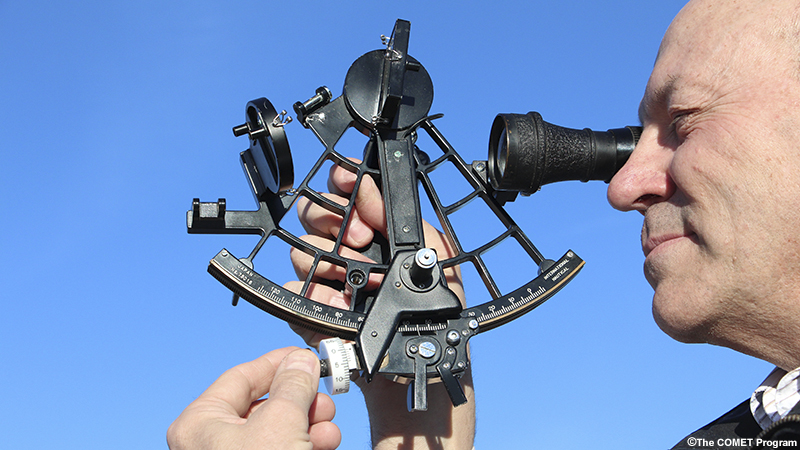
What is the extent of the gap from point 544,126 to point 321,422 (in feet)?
2.48

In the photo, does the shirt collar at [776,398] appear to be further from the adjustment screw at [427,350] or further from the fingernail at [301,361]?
the fingernail at [301,361]

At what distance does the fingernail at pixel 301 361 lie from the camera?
1.01m

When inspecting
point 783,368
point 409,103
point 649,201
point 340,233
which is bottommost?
point 783,368

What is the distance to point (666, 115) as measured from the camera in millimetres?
1231

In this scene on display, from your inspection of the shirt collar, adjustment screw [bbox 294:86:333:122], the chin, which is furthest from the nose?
adjustment screw [bbox 294:86:333:122]

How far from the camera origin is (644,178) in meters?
1.21

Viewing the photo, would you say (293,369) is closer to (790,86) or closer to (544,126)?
(544,126)

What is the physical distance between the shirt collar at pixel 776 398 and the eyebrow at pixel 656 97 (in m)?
0.53

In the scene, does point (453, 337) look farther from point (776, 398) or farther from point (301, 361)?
point (776, 398)

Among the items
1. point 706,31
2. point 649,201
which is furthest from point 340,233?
point 706,31

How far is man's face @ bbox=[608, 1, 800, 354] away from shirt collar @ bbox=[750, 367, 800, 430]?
0.08m

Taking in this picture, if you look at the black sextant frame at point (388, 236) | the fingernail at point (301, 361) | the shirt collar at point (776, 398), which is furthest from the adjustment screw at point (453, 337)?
the shirt collar at point (776, 398)

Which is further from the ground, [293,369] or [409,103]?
[409,103]

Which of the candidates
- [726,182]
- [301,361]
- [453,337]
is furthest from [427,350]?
[726,182]
